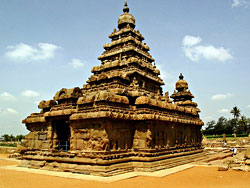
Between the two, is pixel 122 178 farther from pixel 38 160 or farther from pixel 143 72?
pixel 143 72

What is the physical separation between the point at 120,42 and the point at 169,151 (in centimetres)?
1227

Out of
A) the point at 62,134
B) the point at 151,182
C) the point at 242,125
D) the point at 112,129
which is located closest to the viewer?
the point at 151,182

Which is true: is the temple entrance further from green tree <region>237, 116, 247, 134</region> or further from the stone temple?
green tree <region>237, 116, 247, 134</region>

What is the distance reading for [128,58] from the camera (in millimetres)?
22297

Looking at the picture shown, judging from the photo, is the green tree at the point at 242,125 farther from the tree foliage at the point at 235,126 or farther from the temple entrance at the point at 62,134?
the temple entrance at the point at 62,134

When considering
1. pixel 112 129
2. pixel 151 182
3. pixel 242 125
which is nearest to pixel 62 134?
pixel 112 129

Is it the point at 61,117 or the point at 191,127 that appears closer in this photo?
the point at 61,117

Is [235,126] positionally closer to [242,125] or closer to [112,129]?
[242,125]

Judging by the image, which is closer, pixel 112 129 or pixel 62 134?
pixel 112 129

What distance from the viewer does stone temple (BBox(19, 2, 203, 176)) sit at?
1398 cm

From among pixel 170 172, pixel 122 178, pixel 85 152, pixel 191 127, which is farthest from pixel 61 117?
pixel 191 127

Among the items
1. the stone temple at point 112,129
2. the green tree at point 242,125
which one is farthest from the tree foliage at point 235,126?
the stone temple at point 112,129

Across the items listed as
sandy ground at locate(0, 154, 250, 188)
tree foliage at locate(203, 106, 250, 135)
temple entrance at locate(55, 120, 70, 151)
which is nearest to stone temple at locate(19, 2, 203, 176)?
temple entrance at locate(55, 120, 70, 151)

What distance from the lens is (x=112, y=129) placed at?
1436cm
